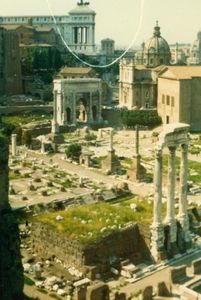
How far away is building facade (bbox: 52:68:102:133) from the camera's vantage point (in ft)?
222

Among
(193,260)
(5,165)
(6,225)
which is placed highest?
(5,165)

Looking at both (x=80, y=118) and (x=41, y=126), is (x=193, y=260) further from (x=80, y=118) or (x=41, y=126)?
(x=80, y=118)

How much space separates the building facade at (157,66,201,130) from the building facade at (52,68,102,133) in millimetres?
7784

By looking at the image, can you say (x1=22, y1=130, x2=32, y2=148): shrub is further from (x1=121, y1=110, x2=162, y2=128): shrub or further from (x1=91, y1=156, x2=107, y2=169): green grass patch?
(x1=121, y1=110, x2=162, y2=128): shrub

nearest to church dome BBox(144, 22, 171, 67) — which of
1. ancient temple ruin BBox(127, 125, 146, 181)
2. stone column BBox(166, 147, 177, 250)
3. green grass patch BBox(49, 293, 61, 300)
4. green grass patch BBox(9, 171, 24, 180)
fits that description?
ancient temple ruin BBox(127, 125, 146, 181)

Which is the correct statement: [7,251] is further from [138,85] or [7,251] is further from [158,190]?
[138,85]

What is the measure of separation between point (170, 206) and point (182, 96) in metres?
39.3

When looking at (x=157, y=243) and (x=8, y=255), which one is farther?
(x=157, y=243)

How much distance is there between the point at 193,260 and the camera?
27.5 m

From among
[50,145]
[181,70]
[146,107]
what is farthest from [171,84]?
[50,145]

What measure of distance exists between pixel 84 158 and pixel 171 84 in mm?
22094

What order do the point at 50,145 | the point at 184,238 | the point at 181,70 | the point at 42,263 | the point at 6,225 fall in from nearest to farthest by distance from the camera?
1. the point at 6,225
2. the point at 42,263
3. the point at 184,238
4. the point at 50,145
5. the point at 181,70

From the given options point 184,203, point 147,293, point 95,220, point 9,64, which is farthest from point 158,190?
point 9,64

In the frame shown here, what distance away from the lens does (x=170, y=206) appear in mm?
27859
